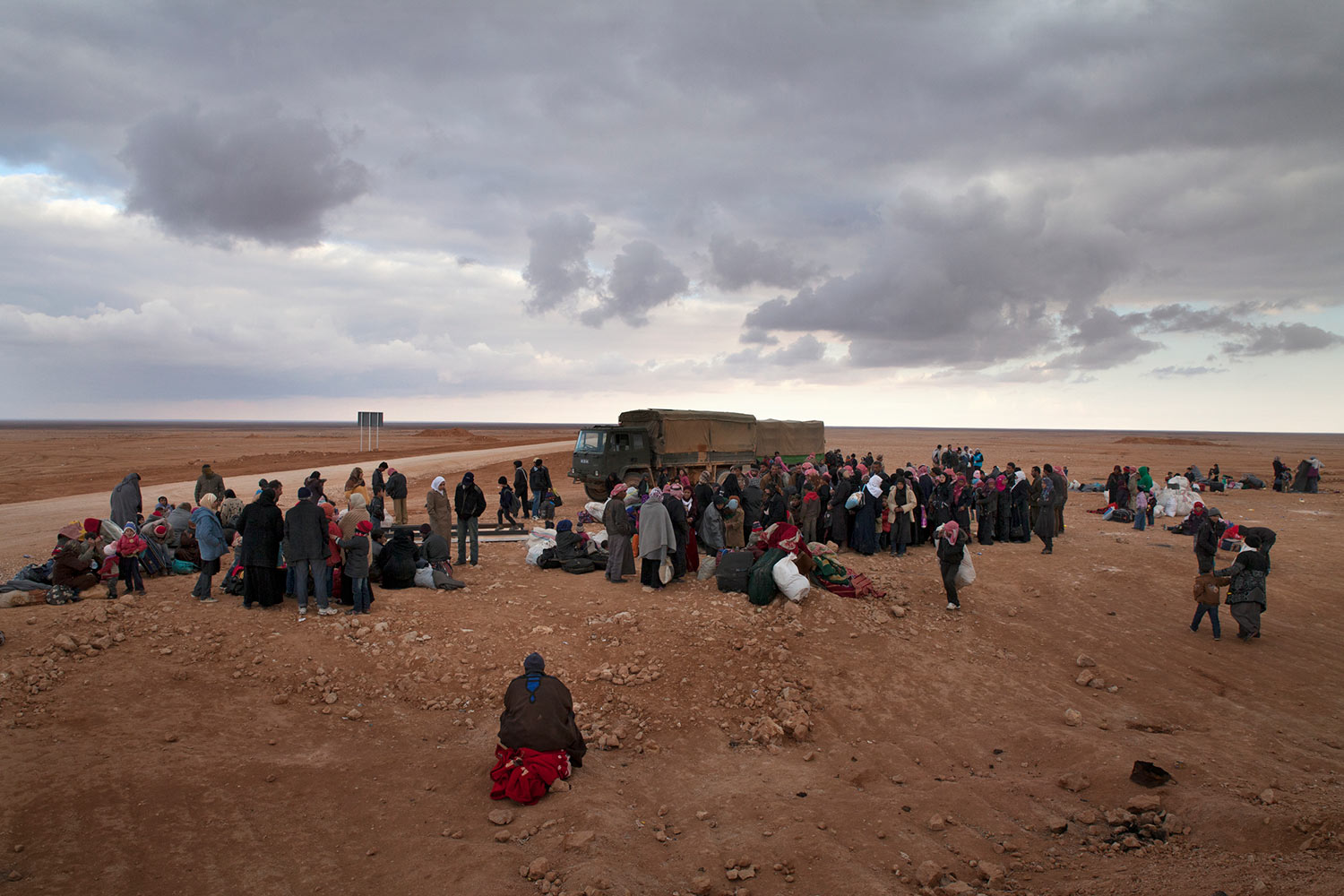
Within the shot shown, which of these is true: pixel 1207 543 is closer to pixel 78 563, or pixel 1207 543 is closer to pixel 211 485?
pixel 78 563

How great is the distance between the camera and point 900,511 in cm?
1416

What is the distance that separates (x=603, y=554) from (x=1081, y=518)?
15079 millimetres

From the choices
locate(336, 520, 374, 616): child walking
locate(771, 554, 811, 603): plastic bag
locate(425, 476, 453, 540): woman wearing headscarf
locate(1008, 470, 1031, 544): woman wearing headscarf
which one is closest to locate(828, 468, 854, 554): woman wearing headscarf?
locate(771, 554, 811, 603): plastic bag

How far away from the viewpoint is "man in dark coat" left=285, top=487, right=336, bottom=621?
30.6 feet

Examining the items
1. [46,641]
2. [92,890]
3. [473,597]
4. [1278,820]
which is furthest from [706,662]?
[46,641]

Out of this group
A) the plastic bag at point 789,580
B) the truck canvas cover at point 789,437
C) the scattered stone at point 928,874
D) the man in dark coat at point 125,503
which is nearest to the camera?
the scattered stone at point 928,874

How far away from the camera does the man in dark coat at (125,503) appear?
13508 millimetres

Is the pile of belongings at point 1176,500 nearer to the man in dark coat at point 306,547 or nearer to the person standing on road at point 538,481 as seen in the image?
the person standing on road at point 538,481

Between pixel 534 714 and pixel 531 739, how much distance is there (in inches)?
8.2

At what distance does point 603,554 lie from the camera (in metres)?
12.8

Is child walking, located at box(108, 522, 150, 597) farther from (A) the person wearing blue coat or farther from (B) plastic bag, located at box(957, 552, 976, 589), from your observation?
(B) plastic bag, located at box(957, 552, 976, 589)

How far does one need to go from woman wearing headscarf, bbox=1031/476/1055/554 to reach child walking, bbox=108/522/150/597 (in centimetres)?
1585

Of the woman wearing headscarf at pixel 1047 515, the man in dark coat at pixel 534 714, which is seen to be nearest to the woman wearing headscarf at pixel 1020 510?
the woman wearing headscarf at pixel 1047 515

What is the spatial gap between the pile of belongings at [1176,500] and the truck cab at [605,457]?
573 inches
